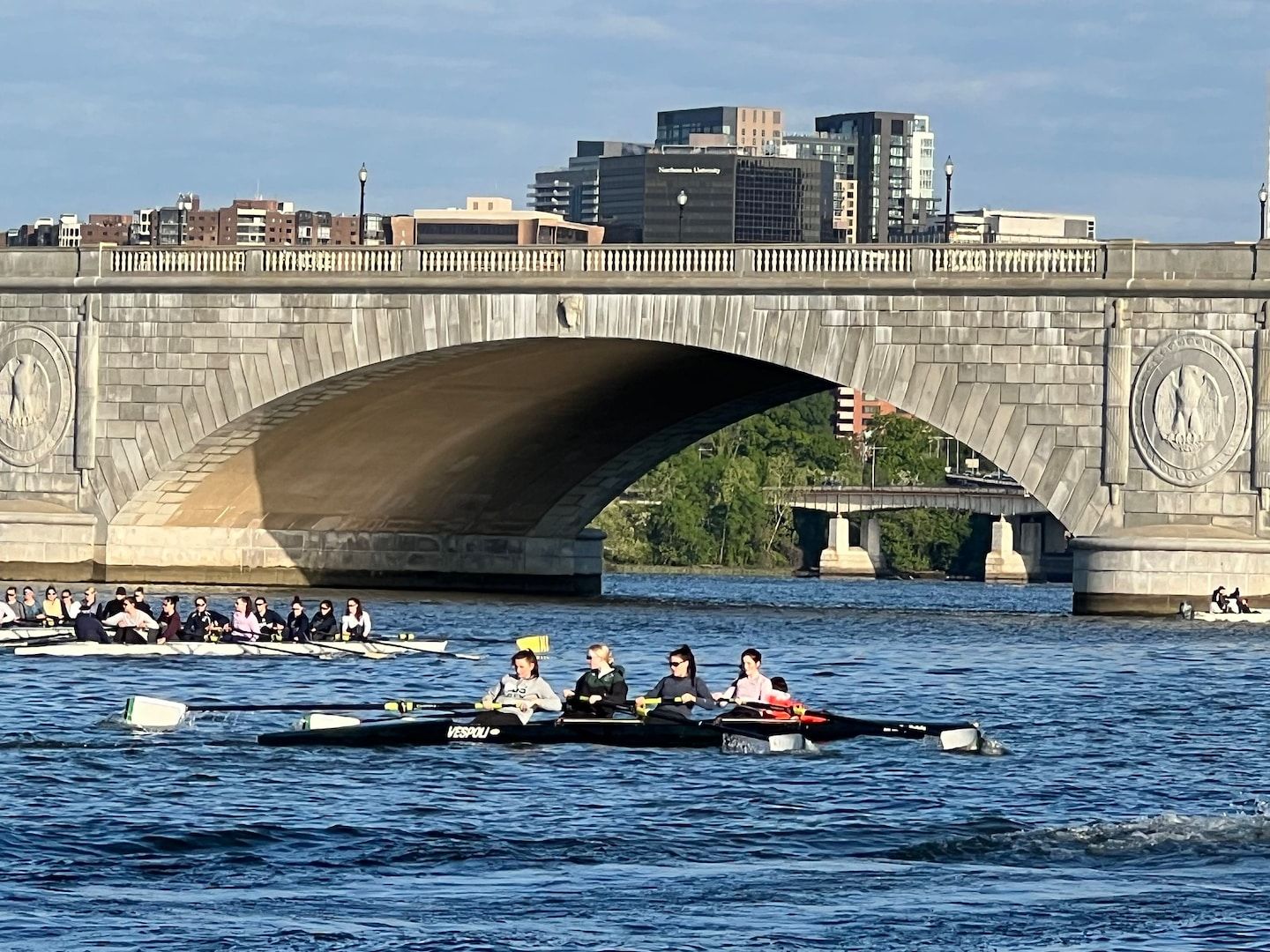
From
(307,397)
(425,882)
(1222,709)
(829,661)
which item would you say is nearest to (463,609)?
(307,397)

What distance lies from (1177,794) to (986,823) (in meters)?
3.37

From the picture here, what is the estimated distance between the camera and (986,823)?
974 inches

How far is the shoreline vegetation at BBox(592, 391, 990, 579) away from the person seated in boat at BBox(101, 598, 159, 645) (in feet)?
191

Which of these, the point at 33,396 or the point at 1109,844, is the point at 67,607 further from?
the point at 1109,844

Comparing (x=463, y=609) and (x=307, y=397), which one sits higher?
(x=307, y=397)

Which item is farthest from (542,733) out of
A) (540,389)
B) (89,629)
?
(540,389)

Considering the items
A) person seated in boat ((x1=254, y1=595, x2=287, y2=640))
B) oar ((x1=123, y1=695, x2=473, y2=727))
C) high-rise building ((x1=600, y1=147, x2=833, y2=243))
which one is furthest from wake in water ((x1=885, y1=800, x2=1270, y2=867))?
high-rise building ((x1=600, y1=147, x2=833, y2=243))

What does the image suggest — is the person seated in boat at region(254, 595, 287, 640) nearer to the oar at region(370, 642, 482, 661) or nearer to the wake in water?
the oar at region(370, 642, 482, 661)

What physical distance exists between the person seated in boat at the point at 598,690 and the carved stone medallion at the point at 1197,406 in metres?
21.0

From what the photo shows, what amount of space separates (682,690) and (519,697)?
2.01 m

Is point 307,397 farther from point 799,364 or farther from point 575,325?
point 799,364

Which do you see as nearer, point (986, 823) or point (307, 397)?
point (986, 823)

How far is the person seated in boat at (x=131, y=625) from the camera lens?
42.1 metres

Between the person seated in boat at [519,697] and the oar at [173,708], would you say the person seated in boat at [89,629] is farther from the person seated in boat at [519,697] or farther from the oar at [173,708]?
the person seated in boat at [519,697]
